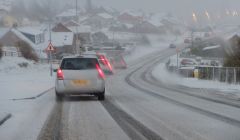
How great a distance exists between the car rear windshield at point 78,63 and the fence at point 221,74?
41.0 feet

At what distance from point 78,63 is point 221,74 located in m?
14.4

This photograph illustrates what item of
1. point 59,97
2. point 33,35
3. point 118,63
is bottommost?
point 118,63

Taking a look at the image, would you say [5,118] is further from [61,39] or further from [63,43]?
[61,39]

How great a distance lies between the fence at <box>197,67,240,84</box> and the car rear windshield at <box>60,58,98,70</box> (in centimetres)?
1251

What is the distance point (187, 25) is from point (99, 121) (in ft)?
502

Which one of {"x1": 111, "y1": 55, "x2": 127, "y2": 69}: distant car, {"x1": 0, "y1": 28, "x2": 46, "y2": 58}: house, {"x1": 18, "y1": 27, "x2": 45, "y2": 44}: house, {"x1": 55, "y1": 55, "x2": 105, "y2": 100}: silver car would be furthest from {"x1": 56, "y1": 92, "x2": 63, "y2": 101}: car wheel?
{"x1": 18, "y1": 27, "x2": 45, "y2": 44}: house

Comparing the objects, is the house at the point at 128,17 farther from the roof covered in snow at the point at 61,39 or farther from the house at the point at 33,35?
the house at the point at 33,35

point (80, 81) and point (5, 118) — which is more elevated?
point (80, 81)

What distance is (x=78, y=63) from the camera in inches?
814

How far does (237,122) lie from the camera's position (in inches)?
516

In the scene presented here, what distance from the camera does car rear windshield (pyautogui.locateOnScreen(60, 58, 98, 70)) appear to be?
808 inches

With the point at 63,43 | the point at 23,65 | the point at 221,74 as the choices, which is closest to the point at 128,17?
the point at 63,43

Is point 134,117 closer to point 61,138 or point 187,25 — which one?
point 61,138

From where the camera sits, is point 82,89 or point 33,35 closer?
point 82,89
